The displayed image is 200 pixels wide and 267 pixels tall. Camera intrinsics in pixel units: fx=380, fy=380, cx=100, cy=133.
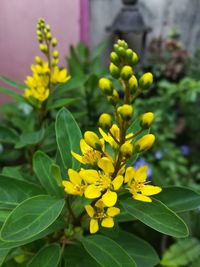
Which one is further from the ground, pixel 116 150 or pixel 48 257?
pixel 116 150

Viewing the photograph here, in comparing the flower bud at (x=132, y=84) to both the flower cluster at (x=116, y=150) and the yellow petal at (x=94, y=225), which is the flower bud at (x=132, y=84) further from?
the yellow petal at (x=94, y=225)

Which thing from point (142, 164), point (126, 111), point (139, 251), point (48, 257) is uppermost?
point (126, 111)

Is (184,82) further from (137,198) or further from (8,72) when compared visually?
(137,198)

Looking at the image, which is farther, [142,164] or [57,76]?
[142,164]

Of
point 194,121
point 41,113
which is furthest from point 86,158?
point 194,121

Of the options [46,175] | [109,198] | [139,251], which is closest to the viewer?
[109,198]

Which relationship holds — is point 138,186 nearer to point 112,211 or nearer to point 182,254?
point 112,211

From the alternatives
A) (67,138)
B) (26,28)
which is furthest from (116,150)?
(26,28)

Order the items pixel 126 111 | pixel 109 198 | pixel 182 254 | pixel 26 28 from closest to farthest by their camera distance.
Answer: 1. pixel 126 111
2. pixel 109 198
3. pixel 182 254
4. pixel 26 28
